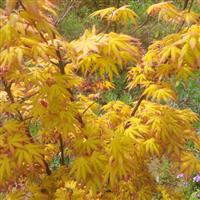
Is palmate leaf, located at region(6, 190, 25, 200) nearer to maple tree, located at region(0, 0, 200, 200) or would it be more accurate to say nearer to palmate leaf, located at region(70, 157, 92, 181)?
maple tree, located at region(0, 0, 200, 200)

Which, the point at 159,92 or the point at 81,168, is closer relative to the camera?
the point at 81,168

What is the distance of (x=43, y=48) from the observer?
2.02 meters

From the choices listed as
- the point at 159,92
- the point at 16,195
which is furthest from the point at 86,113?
the point at 16,195

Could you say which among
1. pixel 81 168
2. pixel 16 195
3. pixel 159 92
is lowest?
pixel 16 195

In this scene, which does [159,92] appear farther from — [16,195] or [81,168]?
[16,195]

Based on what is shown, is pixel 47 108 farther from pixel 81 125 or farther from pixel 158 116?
pixel 158 116

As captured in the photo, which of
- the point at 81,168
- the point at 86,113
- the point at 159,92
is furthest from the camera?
the point at 86,113

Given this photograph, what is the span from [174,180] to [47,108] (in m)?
2.55

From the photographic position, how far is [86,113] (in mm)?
2621

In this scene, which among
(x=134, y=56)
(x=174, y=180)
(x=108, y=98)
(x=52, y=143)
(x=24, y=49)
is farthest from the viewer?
(x=108, y=98)

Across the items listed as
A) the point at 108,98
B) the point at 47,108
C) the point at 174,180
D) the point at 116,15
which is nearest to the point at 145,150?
the point at 47,108

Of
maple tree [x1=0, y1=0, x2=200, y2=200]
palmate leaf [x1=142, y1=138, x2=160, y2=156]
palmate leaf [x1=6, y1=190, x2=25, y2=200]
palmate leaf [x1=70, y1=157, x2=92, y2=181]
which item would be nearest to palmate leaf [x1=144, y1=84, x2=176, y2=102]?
maple tree [x1=0, y1=0, x2=200, y2=200]

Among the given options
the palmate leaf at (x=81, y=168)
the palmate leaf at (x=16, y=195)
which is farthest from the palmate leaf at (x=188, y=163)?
the palmate leaf at (x=16, y=195)

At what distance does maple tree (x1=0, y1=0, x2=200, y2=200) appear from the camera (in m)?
2.06
